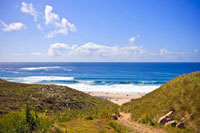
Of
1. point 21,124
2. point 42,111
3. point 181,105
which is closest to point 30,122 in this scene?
point 21,124

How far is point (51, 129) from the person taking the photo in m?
6.68

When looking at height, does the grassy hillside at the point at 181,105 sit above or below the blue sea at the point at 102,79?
above

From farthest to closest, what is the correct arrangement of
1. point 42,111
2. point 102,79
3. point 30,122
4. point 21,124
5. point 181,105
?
1. point 102,79
2. point 42,111
3. point 181,105
4. point 30,122
5. point 21,124

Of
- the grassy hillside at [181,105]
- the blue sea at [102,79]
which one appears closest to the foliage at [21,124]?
the grassy hillside at [181,105]

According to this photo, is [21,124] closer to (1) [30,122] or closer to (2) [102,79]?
(1) [30,122]

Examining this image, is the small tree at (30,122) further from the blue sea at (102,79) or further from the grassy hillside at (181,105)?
the blue sea at (102,79)

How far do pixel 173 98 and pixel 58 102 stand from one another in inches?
574

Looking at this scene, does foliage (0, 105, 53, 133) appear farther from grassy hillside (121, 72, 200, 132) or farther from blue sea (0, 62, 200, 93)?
blue sea (0, 62, 200, 93)

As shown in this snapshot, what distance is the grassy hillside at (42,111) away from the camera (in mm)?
6449

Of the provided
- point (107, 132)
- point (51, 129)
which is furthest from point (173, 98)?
point (51, 129)

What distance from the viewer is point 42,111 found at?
593 inches

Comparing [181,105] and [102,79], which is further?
[102,79]

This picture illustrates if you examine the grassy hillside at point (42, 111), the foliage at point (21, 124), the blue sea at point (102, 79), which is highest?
the foliage at point (21, 124)

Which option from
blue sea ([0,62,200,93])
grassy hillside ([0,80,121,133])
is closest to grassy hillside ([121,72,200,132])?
grassy hillside ([0,80,121,133])
